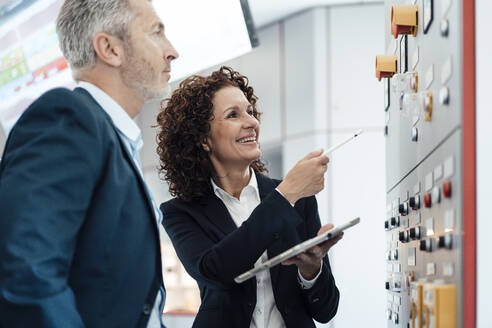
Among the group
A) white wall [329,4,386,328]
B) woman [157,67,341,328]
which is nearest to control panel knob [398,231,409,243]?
woman [157,67,341,328]

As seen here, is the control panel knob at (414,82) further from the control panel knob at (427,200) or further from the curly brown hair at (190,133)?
the curly brown hair at (190,133)

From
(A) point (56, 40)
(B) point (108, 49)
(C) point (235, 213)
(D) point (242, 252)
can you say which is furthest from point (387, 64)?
(A) point (56, 40)

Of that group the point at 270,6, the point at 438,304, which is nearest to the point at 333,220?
the point at 270,6

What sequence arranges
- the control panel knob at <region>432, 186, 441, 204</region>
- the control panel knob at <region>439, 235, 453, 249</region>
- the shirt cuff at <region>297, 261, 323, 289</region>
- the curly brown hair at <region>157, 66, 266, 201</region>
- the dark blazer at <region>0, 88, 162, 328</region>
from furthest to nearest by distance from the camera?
1. the curly brown hair at <region>157, 66, 266, 201</region>
2. the shirt cuff at <region>297, 261, 323, 289</region>
3. the control panel knob at <region>432, 186, 441, 204</region>
4. the control panel knob at <region>439, 235, 453, 249</region>
5. the dark blazer at <region>0, 88, 162, 328</region>

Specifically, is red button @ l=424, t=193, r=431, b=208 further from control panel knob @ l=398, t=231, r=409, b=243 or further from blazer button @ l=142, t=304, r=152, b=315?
blazer button @ l=142, t=304, r=152, b=315

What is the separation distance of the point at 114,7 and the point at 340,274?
16.0 feet

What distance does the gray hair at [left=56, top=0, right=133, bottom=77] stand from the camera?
57.4 inches

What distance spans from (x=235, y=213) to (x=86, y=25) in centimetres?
88

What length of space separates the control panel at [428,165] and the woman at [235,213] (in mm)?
277

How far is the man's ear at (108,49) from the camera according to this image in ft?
4.77

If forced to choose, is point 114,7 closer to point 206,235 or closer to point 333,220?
point 206,235
